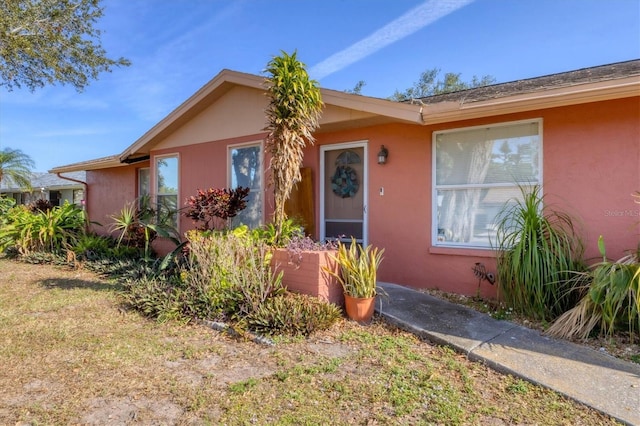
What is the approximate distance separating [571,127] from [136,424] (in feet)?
18.9

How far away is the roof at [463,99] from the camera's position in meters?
4.29

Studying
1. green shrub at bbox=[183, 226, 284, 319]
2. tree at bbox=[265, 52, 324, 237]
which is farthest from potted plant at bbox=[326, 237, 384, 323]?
tree at bbox=[265, 52, 324, 237]

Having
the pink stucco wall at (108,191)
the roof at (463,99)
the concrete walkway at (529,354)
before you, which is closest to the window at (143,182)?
the pink stucco wall at (108,191)

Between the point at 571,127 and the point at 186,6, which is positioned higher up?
the point at 186,6

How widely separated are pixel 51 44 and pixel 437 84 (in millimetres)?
24279

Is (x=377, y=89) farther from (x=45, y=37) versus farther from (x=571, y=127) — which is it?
(x=571, y=127)

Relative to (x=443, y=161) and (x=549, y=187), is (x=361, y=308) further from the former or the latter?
(x=549, y=187)

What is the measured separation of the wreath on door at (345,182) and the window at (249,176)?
1719 mm

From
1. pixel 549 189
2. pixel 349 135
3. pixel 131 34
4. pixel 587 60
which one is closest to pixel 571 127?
pixel 549 189

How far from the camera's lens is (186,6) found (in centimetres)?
922

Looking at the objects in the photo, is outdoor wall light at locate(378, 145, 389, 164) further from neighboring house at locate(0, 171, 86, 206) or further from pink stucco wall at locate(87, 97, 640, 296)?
neighboring house at locate(0, 171, 86, 206)

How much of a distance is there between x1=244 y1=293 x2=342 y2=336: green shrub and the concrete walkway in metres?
0.80

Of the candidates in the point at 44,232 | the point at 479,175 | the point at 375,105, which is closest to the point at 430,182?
the point at 479,175

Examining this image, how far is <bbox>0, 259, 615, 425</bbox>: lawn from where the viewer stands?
2689 millimetres
